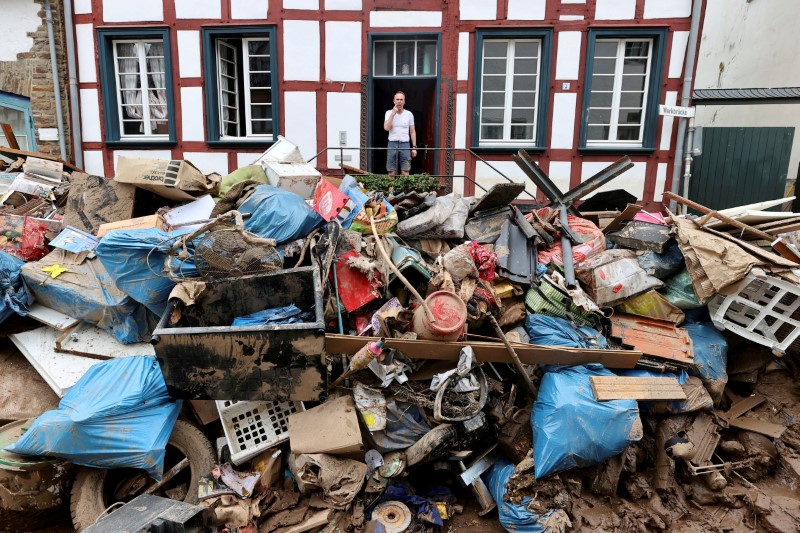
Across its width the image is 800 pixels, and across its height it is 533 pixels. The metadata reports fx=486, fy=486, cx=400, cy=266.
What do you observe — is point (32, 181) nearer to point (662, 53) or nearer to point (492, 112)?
point (492, 112)

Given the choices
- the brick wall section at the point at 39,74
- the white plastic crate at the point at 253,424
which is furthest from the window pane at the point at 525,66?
the brick wall section at the point at 39,74

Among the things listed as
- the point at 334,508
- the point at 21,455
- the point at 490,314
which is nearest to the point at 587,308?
the point at 490,314

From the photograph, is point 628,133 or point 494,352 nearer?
point 494,352

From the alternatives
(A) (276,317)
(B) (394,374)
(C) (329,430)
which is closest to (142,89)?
(A) (276,317)

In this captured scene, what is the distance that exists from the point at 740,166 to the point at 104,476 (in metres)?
9.97

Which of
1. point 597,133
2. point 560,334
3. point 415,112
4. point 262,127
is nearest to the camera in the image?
point 560,334

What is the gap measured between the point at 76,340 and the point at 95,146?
Result: 218 inches

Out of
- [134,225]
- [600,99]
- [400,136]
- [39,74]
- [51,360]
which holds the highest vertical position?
[39,74]

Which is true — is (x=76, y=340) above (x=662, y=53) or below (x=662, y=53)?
below

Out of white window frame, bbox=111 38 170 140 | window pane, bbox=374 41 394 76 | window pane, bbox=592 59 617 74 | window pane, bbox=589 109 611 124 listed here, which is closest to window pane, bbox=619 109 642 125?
window pane, bbox=589 109 611 124

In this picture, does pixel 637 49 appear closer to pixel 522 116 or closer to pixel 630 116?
pixel 630 116

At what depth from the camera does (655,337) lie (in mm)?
3943

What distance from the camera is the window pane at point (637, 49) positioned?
766 cm

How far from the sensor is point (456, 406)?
3.45m
